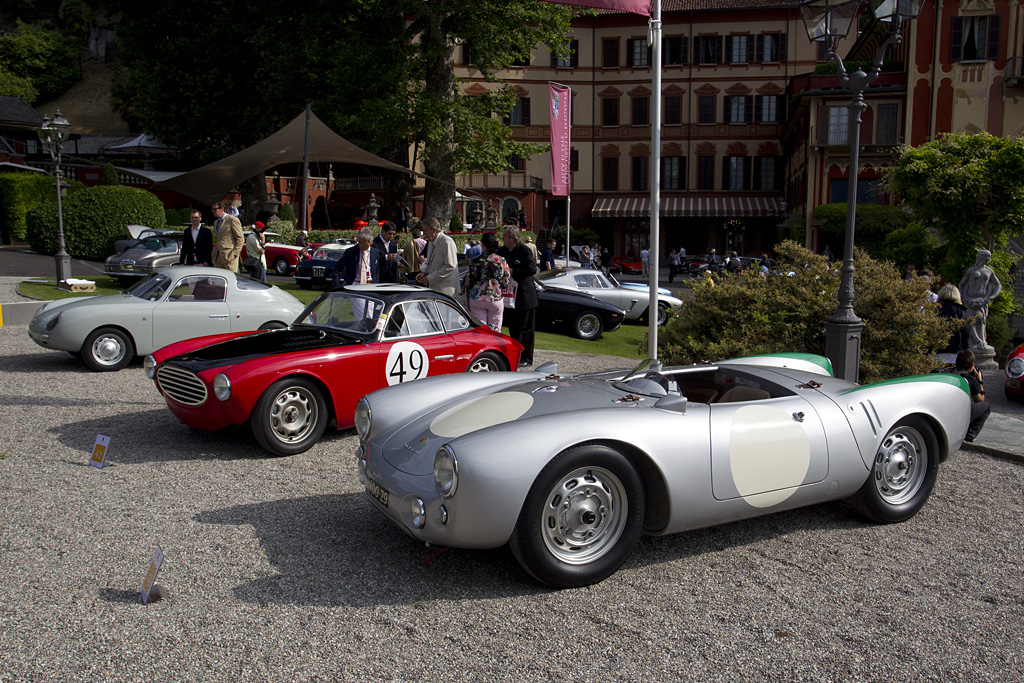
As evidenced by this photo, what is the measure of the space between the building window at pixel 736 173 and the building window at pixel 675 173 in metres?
2.35

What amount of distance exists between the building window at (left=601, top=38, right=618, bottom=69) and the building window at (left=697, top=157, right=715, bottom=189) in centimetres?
753

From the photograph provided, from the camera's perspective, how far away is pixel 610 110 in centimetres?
4566

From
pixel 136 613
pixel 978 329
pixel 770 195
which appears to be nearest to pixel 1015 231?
pixel 978 329

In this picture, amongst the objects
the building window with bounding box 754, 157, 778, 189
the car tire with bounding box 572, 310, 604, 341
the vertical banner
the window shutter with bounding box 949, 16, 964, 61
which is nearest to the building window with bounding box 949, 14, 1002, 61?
the window shutter with bounding box 949, 16, 964, 61

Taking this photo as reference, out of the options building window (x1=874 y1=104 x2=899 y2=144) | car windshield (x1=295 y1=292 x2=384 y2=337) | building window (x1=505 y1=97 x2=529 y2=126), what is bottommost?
car windshield (x1=295 y1=292 x2=384 y2=337)

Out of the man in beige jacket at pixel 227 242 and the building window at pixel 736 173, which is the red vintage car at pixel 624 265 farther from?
the man in beige jacket at pixel 227 242

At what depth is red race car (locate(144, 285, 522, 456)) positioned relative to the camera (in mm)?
5906

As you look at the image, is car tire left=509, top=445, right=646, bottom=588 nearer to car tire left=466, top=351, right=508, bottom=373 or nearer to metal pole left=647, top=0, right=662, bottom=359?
car tire left=466, top=351, right=508, bottom=373

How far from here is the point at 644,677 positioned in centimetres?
303

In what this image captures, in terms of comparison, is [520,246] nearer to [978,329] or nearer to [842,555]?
[842,555]

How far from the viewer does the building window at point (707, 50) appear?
4403 cm

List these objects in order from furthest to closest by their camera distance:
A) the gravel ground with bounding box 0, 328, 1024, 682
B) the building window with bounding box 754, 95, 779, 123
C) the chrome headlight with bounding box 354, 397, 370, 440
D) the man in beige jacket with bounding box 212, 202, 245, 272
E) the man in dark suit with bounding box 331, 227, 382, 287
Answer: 1. the building window with bounding box 754, 95, 779, 123
2. the man in beige jacket with bounding box 212, 202, 245, 272
3. the man in dark suit with bounding box 331, 227, 382, 287
4. the chrome headlight with bounding box 354, 397, 370, 440
5. the gravel ground with bounding box 0, 328, 1024, 682

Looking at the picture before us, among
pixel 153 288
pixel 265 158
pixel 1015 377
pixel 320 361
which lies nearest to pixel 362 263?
pixel 153 288

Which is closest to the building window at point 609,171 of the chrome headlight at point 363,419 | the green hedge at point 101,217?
the green hedge at point 101,217
